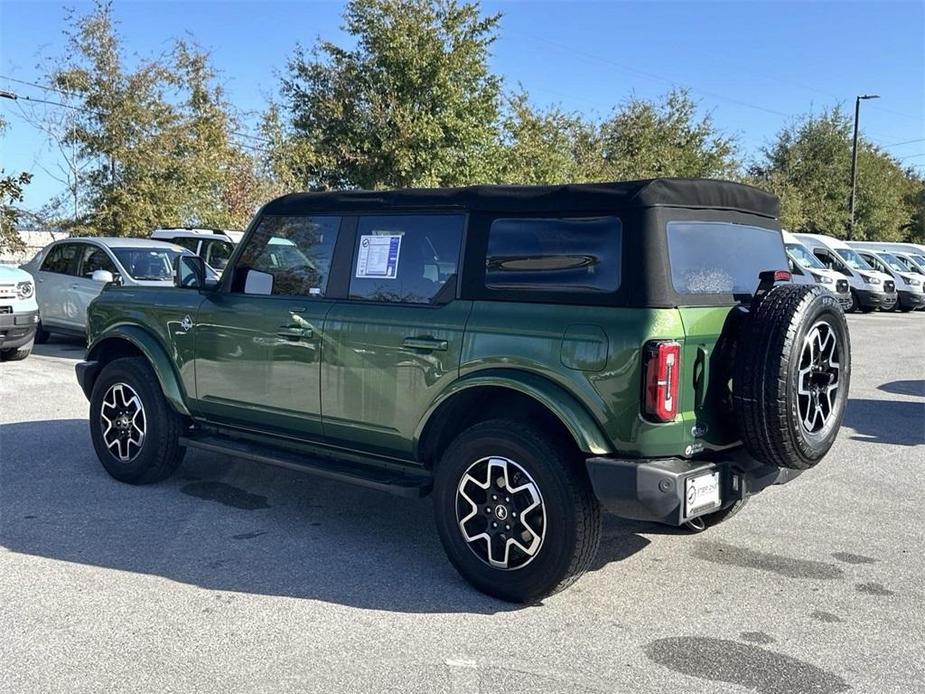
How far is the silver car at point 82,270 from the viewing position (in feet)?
42.5

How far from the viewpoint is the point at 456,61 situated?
779 inches

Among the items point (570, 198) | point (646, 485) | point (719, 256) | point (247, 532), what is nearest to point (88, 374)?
point (247, 532)

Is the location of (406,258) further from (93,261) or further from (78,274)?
(78,274)

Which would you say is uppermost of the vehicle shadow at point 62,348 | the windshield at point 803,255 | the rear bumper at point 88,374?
the windshield at point 803,255

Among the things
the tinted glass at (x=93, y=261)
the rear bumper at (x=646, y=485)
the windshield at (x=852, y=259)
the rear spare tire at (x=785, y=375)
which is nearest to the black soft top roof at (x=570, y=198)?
the rear spare tire at (x=785, y=375)

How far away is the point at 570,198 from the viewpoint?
167 inches

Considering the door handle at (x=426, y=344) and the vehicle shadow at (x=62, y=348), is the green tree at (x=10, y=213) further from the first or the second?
the door handle at (x=426, y=344)

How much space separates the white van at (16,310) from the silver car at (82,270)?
0.93 meters

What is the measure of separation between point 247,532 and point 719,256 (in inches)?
120

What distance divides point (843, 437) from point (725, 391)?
463 centimetres

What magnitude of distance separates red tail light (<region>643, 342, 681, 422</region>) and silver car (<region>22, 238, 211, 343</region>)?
10135mm

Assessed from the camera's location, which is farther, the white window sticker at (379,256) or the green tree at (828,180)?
the green tree at (828,180)

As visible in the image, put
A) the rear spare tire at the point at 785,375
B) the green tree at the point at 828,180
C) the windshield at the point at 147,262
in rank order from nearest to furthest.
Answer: the rear spare tire at the point at 785,375, the windshield at the point at 147,262, the green tree at the point at 828,180

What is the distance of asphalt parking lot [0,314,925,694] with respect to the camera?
3.56 metres
